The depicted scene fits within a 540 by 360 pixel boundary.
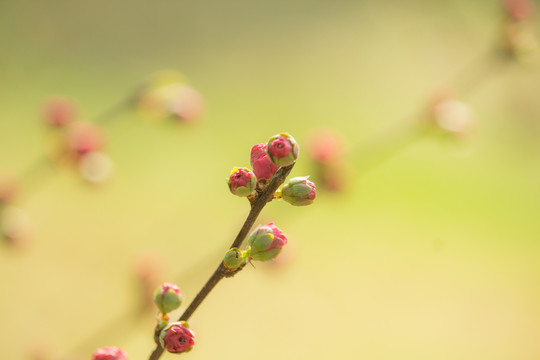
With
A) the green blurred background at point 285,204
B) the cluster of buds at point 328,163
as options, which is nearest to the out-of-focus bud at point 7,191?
the green blurred background at point 285,204

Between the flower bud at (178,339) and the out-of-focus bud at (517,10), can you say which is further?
the out-of-focus bud at (517,10)

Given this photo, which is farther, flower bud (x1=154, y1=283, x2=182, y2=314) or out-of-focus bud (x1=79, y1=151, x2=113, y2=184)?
out-of-focus bud (x1=79, y1=151, x2=113, y2=184)

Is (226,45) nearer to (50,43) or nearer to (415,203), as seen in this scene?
(50,43)

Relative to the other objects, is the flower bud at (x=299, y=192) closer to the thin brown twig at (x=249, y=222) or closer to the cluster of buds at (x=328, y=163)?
the thin brown twig at (x=249, y=222)

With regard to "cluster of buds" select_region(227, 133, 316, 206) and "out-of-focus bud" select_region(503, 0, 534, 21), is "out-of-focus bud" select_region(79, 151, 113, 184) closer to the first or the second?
"cluster of buds" select_region(227, 133, 316, 206)

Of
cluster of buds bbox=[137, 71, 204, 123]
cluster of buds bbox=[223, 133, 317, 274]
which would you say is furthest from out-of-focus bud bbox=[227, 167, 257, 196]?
cluster of buds bbox=[137, 71, 204, 123]

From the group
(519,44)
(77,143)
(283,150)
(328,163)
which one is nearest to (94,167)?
(77,143)

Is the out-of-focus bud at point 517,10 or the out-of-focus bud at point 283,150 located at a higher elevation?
the out-of-focus bud at point 517,10
